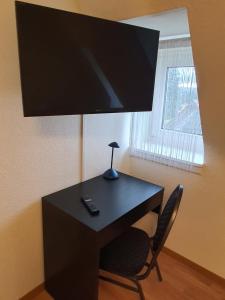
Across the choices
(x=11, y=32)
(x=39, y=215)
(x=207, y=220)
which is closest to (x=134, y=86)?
(x=11, y=32)

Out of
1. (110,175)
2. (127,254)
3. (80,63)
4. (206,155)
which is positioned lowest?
(127,254)

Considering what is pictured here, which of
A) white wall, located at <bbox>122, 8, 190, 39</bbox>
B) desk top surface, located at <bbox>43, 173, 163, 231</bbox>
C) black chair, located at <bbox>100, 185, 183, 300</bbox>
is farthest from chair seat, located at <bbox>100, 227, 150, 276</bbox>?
white wall, located at <bbox>122, 8, 190, 39</bbox>

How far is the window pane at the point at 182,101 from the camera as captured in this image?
172 cm

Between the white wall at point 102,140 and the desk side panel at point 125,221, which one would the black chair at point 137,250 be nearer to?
the desk side panel at point 125,221

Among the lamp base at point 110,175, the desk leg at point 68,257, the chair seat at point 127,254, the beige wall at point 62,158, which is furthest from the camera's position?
the lamp base at point 110,175

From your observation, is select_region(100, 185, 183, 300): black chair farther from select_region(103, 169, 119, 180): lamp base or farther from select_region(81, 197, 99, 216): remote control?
select_region(103, 169, 119, 180): lamp base

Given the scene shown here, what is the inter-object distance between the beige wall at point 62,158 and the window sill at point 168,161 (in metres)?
0.05

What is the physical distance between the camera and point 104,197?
1592 millimetres

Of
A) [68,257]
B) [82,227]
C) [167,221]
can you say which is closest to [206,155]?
[167,221]

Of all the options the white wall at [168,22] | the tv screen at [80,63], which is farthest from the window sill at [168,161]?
the white wall at [168,22]

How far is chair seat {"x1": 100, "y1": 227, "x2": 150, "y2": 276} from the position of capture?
4.61ft

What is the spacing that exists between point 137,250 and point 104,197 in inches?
16.1

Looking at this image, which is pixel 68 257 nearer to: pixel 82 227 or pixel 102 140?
pixel 82 227

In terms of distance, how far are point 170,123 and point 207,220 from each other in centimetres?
82
